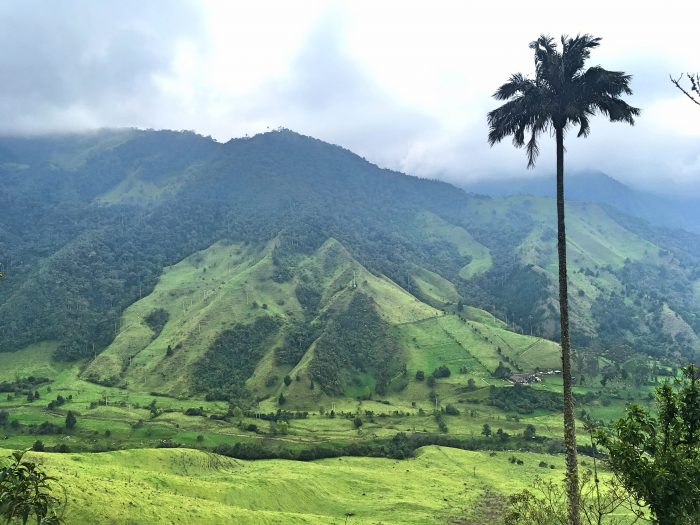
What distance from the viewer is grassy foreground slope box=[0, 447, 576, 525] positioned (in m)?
60.6

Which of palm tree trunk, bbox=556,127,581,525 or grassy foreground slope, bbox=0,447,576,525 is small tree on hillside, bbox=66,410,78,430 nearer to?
grassy foreground slope, bbox=0,447,576,525

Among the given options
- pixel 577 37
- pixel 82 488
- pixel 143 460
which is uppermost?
pixel 577 37

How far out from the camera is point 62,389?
192 meters

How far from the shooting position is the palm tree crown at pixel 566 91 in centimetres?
2330

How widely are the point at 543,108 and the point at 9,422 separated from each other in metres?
179

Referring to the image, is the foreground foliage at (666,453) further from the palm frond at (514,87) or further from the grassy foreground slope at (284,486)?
the grassy foreground slope at (284,486)

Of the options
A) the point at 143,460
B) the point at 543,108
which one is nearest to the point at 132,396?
the point at 143,460

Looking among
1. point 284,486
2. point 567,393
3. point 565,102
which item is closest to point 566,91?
point 565,102

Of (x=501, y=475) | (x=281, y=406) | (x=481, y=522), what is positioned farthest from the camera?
(x=281, y=406)

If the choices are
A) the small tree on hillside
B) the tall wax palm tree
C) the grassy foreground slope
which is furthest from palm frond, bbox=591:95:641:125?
the small tree on hillside

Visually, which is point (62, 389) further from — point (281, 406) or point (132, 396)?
point (281, 406)

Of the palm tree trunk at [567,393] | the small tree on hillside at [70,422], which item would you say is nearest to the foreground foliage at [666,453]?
the palm tree trunk at [567,393]

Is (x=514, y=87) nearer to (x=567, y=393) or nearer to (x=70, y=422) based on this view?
(x=567, y=393)

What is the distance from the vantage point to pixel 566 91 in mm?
23609
